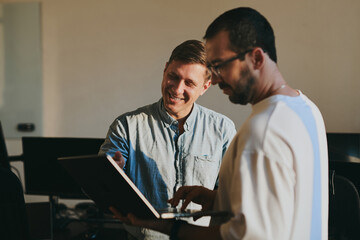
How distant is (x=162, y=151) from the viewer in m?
1.60

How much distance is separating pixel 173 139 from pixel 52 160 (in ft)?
5.15

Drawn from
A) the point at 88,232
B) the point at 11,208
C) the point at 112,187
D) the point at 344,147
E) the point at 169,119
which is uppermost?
the point at 169,119

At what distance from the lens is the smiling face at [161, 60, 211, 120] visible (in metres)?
1.63

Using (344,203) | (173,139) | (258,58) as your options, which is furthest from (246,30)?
(344,203)

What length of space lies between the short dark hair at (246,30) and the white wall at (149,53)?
2.45m

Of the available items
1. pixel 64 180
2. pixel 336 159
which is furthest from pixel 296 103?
pixel 64 180

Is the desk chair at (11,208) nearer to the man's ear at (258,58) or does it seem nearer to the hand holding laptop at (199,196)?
the hand holding laptop at (199,196)

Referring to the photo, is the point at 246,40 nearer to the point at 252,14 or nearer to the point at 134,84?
the point at 252,14

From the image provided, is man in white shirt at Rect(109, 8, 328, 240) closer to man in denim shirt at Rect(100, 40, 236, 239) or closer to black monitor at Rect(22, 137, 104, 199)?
man in denim shirt at Rect(100, 40, 236, 239)

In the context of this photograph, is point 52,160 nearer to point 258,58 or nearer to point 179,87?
point 179,87

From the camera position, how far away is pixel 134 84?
379 centimetres

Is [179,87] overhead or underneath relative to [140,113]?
overhead

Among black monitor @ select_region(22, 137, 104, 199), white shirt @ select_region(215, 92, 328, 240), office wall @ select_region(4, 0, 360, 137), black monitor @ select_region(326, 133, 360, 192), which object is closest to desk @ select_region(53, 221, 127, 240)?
black monitor @ select_region(22, 137, 104, 199)

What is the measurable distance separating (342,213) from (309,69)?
164 cm
